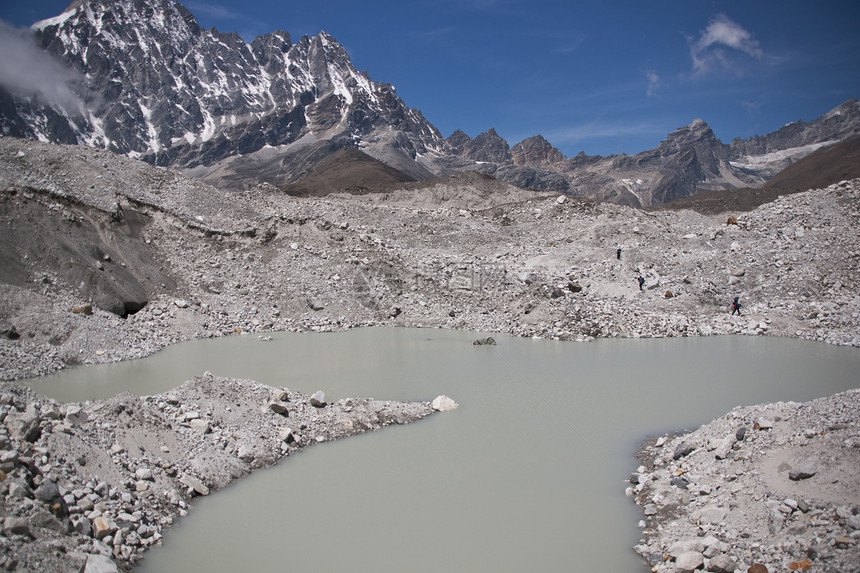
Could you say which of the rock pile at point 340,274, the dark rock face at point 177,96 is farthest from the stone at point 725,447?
the dark rock face at point 177,96

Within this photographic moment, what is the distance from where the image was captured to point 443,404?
11719 millimetres

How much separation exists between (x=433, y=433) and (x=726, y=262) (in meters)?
17.1

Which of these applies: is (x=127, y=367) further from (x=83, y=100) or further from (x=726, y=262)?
(x=83, y=100)

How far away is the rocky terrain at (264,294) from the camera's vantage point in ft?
25.1

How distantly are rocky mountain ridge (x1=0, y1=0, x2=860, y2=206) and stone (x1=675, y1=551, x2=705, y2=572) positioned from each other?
117 metres

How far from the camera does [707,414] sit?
1132 centimetres

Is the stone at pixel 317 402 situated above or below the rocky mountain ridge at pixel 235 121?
below

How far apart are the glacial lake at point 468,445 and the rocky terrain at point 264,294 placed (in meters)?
0.62

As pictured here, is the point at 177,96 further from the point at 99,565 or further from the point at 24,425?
the point at 99,565

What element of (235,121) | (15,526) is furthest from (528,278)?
(235,121)

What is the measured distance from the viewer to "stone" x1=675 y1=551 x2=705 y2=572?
600 centimetres

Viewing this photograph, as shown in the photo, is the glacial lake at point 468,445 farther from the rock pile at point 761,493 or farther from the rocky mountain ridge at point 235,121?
the rocky mountain ridge at point 235,121

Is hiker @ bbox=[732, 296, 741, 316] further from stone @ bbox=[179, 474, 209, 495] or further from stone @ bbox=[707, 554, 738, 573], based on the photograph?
stone @ bbox=[179, 474, 209, 495]

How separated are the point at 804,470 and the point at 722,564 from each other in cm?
165
